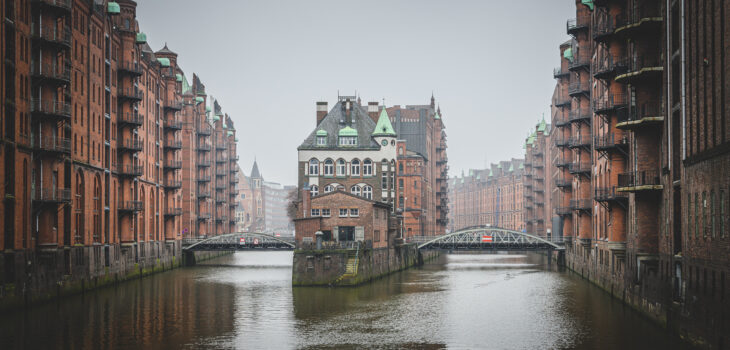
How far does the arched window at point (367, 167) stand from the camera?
83750 mm

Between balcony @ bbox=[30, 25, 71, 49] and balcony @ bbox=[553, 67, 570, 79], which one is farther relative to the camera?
balcony @ bbox=[553, 67, 570, 79]

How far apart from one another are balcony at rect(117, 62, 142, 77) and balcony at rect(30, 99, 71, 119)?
18.2m

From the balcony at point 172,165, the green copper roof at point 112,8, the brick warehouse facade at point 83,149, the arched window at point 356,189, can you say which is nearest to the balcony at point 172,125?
the brick warehouse facade at point 83,149

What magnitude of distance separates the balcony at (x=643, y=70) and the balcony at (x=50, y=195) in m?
32.8

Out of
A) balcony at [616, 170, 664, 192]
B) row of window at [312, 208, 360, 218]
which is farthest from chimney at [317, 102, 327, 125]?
balcony at [616, 170, 664, 192]

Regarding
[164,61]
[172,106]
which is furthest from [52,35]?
[164,61]

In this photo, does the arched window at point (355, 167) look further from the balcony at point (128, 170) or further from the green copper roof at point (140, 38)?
the green copper roof at point (140, 38)

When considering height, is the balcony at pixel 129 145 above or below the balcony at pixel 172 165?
above

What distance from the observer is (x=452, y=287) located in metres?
64.6

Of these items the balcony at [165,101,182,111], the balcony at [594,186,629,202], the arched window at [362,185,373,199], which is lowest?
the balcony at [594,186,629,202]

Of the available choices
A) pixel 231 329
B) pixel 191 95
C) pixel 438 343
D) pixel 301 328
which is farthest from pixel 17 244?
pixel 191 95

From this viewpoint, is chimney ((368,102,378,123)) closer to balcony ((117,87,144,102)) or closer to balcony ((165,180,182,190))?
balcony ((165,180,182,190))

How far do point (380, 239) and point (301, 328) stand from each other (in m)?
30.5

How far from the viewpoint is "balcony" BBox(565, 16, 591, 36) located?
66250 millimetres
